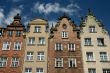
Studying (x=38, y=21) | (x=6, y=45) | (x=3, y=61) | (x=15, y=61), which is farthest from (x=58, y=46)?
(x=3, y=61)

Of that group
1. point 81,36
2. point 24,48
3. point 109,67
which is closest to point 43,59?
point 24,48

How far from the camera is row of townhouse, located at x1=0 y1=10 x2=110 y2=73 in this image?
38.6 m

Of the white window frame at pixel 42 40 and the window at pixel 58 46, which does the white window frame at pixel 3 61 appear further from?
the window at pixel 58 46

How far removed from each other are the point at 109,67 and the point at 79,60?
474cm

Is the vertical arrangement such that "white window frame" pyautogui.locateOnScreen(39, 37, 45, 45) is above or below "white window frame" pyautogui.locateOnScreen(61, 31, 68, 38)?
below

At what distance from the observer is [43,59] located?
3931 centimetres

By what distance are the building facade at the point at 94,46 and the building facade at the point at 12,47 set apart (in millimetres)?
10119

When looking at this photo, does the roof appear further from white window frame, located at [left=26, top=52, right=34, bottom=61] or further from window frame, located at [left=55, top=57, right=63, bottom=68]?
window frame, located at [left=55, top=57, right=63, bottom=68]

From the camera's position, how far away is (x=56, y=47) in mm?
40344

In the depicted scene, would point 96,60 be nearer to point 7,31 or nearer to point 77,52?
point 77,52

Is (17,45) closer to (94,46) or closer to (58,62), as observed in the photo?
(58,62)

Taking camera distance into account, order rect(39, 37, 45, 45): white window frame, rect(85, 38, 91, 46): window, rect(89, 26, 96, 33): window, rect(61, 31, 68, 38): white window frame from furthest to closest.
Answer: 1. rect(89, 26, 96, 33): window
2. rect(61, 31, 68, 38): white window frame
3. rect(39, 37, 45, 45): white window frame
4. rect(85, 38, 91, 46): window

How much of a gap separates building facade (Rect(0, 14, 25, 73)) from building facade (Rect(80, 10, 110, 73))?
33.2ft

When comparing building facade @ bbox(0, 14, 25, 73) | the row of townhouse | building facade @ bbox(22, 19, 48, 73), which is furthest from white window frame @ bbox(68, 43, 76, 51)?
building facade @ bbox(0, 14, 25, 73)
